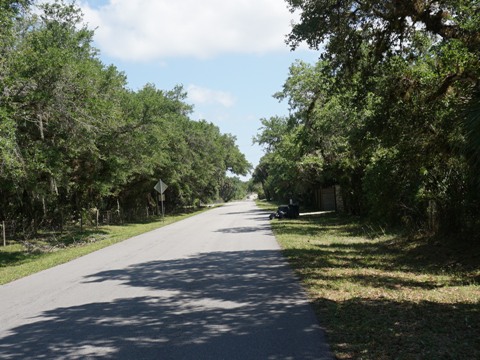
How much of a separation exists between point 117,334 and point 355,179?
2295cm

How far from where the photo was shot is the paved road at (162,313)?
209 inches

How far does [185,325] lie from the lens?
6293 mm

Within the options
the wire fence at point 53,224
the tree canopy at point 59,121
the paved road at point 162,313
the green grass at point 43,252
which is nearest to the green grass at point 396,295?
the paved road at point 162,313

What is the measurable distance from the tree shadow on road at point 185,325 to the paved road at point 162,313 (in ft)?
0.04

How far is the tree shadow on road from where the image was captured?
17.2 ft

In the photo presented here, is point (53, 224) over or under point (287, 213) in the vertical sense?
over

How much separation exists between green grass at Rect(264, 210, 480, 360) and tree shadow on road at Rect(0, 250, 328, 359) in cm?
47

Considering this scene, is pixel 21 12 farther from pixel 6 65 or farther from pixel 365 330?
pixel 365 330

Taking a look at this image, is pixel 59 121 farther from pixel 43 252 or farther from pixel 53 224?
pixel 53 224

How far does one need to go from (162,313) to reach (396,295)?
4.13 meters

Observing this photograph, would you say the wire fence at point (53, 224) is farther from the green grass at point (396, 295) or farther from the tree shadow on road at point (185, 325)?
the green grass at point (396, 295)

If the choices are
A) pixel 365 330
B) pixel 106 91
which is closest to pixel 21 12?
pixel 106 91

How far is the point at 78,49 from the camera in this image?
72.6 feet

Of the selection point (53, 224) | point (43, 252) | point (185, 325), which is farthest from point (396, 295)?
point (53, 224)
